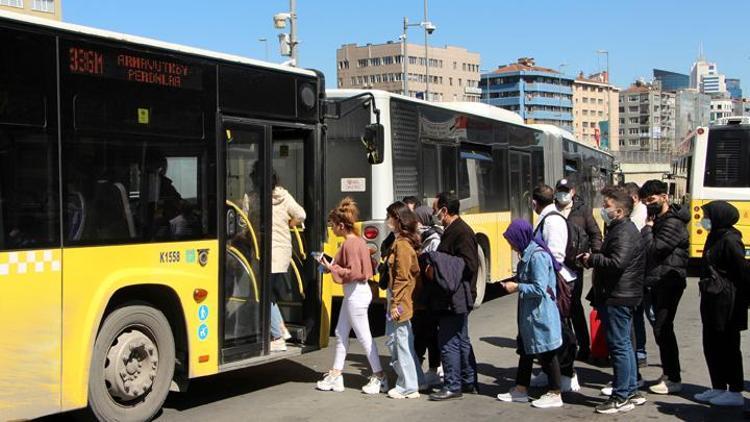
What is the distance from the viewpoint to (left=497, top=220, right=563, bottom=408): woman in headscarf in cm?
672

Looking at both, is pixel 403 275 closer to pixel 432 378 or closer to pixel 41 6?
pixel 432 378

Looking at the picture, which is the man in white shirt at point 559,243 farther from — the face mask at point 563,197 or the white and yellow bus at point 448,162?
the white and yellow bus at point 448,162

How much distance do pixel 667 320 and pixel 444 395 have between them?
2170mm

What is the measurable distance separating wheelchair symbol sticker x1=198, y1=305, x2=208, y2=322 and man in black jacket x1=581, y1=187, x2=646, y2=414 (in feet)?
10.6

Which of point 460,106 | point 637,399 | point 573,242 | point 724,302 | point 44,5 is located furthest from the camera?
point 44,5

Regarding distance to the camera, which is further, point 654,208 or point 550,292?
point 654,208

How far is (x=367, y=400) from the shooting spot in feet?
23.8

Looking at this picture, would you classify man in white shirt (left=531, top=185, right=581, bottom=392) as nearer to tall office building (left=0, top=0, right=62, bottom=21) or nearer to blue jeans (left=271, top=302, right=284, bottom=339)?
blue jeans (left=271, top=302, right=284, bottom=339)

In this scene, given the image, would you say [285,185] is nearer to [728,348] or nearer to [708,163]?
[728,348]

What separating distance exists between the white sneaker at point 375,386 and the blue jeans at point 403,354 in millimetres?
191

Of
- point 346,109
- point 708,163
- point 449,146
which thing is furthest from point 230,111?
point 708,163

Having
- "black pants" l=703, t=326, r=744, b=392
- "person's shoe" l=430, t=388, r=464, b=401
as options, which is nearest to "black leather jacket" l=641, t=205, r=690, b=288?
"black pants" l=703, t=326, r=744, b=392

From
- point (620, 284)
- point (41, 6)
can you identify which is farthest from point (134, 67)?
point (41, 6)

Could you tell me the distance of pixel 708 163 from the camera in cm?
1716
